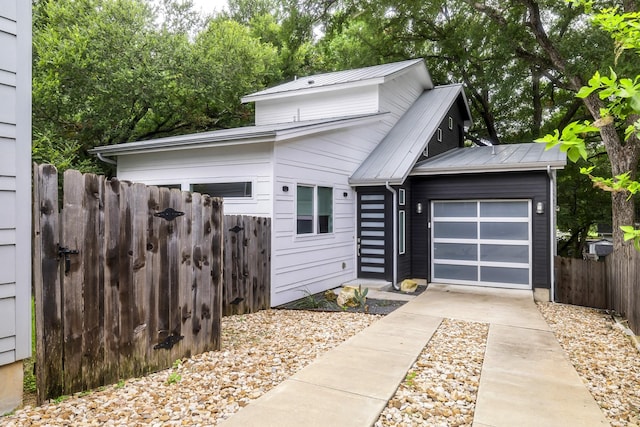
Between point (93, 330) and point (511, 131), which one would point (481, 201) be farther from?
point (511, 131)

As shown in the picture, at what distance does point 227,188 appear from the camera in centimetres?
770

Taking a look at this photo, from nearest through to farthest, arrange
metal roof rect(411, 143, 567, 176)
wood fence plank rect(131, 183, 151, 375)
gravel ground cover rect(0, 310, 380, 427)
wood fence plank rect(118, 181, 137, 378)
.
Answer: gravel ground cover rect(0, 310, 380, 427) → wood fence plank rect(118, 181, 137, 378) → wood fence plank rect(131, 183, 151, 375) → metal roof rect(411, 143, 567, 176)

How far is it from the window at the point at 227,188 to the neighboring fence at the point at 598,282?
21.0 feet

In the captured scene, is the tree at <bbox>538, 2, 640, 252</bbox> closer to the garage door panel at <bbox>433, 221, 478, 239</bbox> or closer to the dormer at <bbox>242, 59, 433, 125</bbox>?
the garage door panel at <bbox>433, 221, 478, 239</bbox>

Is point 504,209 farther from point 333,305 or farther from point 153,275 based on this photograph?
point 153,275

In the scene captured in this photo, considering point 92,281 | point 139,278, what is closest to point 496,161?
point 139,278

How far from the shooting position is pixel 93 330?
320cm

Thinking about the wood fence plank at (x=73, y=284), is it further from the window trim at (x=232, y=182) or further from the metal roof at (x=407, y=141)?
the metal roof at (x=407, y=141)

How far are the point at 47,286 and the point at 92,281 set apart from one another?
13.3 inches

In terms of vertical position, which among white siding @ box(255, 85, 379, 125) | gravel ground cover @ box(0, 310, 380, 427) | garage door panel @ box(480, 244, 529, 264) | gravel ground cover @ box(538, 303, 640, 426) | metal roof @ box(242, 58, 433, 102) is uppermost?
metal roof @ box(242, 58, 433, 102)

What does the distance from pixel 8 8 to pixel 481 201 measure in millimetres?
9002

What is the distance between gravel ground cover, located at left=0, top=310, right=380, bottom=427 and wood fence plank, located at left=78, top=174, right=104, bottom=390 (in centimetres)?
22

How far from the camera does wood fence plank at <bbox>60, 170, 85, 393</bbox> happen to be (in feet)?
9.93

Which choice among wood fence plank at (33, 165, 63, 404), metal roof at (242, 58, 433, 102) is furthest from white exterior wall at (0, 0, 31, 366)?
metal roof at (242, 58, 433, 102)
